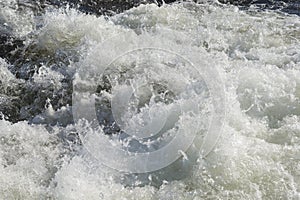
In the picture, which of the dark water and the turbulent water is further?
the dark water

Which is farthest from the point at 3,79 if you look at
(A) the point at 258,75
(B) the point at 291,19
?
(B) the point at 291,19

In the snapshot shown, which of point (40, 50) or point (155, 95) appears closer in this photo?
point (155, 95)

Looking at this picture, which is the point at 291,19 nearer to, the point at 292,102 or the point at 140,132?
the point at 292,102

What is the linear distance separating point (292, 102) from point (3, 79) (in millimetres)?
3546

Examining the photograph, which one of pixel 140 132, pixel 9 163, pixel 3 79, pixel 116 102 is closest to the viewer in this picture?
pixel 9 163

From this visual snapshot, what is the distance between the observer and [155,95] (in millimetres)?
5664

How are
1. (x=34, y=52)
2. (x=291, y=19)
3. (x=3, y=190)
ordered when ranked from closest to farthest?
(x=3, y=190) < (x=34, y=52) < (x=291, y=19)

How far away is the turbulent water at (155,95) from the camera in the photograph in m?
→ 4.36

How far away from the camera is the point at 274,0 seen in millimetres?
9102

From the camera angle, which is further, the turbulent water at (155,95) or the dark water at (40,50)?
the dark water at (40,50)

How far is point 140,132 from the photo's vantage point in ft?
16.3

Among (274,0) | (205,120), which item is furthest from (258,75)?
(274,0)

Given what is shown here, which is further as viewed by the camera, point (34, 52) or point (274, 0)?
point (274, 0)

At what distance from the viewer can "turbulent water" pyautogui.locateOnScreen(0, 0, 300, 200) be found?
4355mm
